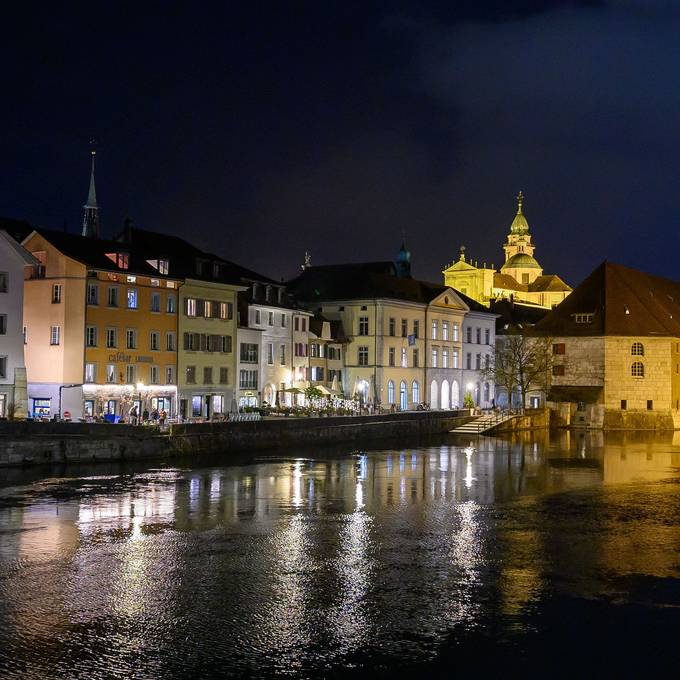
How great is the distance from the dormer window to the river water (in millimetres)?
17894

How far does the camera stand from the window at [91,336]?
56.6 meters

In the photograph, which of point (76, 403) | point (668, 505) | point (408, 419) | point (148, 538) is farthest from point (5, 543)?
point (408, 419)

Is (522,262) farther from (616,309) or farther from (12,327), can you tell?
(12,327)

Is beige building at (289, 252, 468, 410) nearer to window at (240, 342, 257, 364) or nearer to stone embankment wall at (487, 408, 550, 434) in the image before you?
stone embankment wall at (487, 408, 550, 434)

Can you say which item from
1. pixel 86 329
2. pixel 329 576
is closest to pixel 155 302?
pixel 86 329

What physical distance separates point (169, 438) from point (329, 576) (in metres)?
27.1

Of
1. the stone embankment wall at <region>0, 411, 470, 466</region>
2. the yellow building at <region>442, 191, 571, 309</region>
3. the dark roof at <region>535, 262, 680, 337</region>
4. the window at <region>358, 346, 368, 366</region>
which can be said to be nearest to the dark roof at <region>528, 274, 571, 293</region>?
the yellow building at <region>442, 191, 571, 309</region>

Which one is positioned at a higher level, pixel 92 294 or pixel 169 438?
pixel 92 294

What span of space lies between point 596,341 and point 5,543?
232 ft

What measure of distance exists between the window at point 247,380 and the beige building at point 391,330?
15.4 meters

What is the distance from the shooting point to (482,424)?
78938 mm

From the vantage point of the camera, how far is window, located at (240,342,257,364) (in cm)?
7012

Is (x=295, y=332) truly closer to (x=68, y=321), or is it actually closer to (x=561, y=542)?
(x=68, y=321)

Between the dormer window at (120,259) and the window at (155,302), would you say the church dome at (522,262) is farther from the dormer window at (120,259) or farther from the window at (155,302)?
the dormer window at (120,259)
